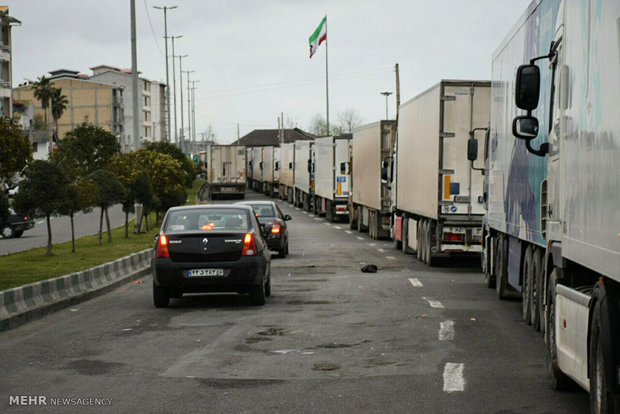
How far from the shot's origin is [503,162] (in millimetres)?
14344

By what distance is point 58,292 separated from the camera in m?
16.3

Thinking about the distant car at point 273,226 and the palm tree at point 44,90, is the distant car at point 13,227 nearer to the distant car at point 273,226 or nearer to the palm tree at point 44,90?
the distant car at point 273,226

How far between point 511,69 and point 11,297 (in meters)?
6.89

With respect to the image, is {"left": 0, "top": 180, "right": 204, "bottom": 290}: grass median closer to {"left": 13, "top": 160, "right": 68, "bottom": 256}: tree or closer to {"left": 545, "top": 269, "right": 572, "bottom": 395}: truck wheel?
{"left": 13, "top": 160, "right": 68, "bottom": 256}: tree

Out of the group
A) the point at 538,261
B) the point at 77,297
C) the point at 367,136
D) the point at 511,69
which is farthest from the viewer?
the point at 367,136

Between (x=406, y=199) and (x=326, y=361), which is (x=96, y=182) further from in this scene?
(x=326, y=361)

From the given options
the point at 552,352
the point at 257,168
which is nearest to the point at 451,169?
the point at 552,352

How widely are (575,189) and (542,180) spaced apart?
3908 mm

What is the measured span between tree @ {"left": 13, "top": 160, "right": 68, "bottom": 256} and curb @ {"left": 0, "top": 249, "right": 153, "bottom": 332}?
5.41 metres

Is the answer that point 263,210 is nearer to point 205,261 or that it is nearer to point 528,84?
point 205,261

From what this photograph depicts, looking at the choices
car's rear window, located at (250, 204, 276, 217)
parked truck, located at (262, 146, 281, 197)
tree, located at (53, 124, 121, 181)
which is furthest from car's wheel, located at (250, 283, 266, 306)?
parked truck, located at (262, 146, 281, 197)

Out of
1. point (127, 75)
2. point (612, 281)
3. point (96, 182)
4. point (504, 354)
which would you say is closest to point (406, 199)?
point (96, 182)

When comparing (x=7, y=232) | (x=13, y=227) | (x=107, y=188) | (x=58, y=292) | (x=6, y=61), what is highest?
(x=6, y=61)

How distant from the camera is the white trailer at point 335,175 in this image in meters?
45.3
